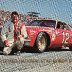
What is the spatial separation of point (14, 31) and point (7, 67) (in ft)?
6.19

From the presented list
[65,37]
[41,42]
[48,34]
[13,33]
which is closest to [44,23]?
[65,37]

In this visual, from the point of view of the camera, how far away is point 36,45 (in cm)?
1070

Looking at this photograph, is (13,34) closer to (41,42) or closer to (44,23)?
(41,42)

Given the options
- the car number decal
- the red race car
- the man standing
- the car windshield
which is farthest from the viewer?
the car number decal

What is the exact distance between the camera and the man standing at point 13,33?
8.30 m

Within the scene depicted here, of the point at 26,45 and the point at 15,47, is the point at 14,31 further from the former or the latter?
the point at 26,45

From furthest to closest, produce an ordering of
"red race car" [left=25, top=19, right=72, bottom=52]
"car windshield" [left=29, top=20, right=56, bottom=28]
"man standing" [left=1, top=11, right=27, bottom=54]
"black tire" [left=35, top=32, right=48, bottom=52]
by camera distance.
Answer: "car windshield" [left=29, top=20, right=56, bottom=28]
"black tire" [left=35, top=32, right=48, bottom=52]
"red race car" [left=25, top=19, right=72, bottom=52]
"man standing" [left=1, top=11, right=27, bottom=54]

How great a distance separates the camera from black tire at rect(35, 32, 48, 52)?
10.7 meters

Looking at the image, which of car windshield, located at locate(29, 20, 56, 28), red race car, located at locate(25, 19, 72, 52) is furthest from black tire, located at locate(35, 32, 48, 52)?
car windshield, located at locate(29, 20, 56, 28)

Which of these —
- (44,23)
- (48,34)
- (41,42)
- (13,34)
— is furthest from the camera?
(44,23)

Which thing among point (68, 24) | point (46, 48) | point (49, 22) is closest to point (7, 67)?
point (46, 48)

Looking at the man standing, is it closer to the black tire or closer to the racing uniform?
the racing uniform

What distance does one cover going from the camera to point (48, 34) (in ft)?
36.8

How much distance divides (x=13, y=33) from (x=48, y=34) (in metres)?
2.80
